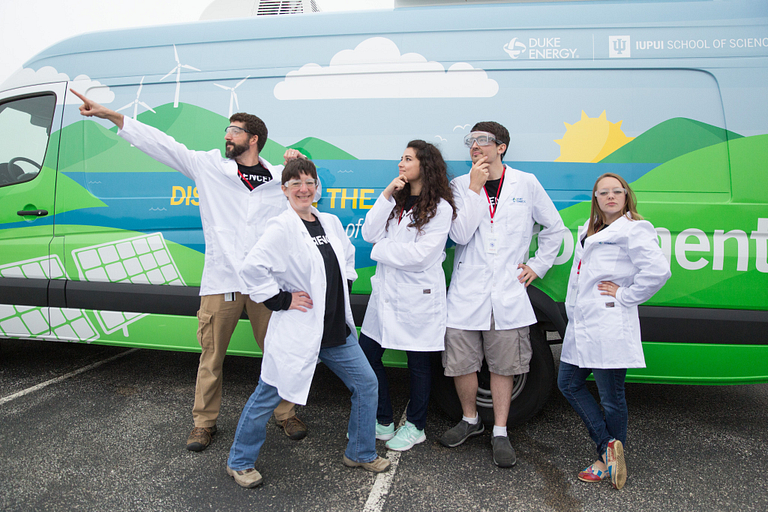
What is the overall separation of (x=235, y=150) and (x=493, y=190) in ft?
4.88

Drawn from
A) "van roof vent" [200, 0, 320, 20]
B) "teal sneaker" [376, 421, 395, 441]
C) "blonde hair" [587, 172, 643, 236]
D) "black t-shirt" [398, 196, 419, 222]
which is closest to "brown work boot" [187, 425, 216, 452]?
"teal sneaker" [376, 421, 395, 441]

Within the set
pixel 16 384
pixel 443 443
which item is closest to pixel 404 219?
pixel 443 443

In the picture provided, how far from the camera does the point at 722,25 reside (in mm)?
2520

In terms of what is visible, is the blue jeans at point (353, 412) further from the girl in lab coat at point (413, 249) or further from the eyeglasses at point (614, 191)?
the eyeglasses at point (614, 191)

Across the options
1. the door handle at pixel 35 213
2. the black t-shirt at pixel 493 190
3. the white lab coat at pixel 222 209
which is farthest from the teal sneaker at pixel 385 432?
the door handle at pixel 35 213

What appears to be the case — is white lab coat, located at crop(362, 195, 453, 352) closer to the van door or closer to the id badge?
the id badge

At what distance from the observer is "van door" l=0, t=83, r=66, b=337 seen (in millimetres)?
3270

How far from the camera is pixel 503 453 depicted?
2434 millimetres

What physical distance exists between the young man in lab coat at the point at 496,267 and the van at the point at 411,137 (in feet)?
0.61

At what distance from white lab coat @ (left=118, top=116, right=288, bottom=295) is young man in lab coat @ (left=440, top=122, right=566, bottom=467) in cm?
115

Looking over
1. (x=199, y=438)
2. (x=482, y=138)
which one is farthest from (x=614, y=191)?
(x=199, y=438)

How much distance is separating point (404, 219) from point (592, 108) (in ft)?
4.13

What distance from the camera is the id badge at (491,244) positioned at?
2.46 meters

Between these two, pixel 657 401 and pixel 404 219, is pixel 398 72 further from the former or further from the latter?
pixel 657 401
